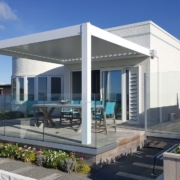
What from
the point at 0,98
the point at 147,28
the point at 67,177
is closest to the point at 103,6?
the point at 147,28

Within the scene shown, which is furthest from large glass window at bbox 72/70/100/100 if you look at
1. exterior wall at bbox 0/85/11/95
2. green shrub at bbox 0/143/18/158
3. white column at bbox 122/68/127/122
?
exterior wall at bbox 0/85/11/95

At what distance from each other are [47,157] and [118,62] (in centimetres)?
503

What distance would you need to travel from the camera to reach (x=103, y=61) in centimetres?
964

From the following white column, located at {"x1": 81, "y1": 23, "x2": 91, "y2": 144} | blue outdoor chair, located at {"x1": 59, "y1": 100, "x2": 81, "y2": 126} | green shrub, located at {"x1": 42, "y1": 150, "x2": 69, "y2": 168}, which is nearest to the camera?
green shrub, located at {"x1": 42, "y1": 150, "x2": 69, "y2": 168}

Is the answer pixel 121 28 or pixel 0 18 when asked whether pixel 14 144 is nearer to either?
pixel 121 28

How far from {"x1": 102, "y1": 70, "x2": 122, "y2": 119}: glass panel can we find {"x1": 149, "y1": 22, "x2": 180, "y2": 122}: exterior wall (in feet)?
4.30

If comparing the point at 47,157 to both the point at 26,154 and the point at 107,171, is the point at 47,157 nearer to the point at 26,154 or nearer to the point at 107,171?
the point at 26,154

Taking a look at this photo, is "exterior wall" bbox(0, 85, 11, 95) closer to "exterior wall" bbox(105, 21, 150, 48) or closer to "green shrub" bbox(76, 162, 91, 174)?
"exterior wall" bbox(105, 21, 150, 48)

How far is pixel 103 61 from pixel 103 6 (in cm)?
432

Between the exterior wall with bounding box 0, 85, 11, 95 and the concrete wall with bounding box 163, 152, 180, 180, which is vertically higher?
the exterior wall with bounding box 0, 85, 11, 95

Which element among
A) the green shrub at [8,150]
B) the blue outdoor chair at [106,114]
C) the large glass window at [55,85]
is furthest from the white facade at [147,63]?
the green shrub at [8,150]

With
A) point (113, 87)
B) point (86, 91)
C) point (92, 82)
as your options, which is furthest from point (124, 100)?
point (86, 91)

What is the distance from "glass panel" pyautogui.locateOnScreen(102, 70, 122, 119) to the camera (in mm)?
9070

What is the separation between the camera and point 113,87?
371 inches
